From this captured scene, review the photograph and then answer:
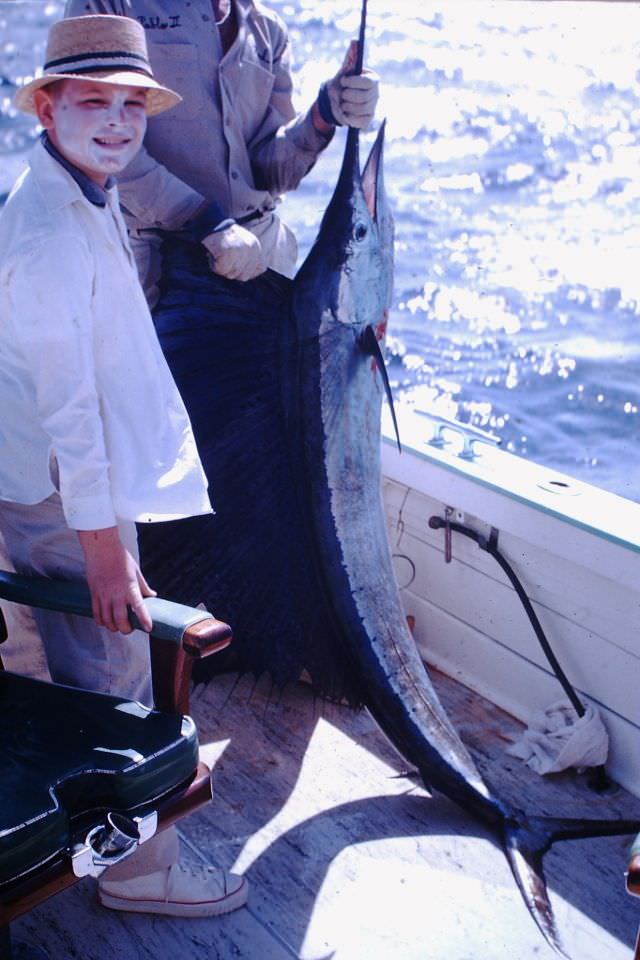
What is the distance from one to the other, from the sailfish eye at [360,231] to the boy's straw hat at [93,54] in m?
0.66

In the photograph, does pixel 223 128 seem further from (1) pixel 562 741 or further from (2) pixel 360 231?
(1) pixel 562 741

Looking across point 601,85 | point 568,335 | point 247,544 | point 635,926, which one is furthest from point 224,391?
point 601,85

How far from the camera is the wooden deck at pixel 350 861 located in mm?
1856

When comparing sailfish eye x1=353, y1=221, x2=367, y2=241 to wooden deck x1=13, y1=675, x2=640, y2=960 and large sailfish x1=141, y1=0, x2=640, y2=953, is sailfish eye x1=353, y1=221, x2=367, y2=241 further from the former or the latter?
wooden deck x1=13, y1=675, x2=640, y2=960

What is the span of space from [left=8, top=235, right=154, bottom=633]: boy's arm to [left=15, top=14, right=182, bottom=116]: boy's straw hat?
0.22 metres

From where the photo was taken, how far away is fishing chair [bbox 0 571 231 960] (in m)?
1.43

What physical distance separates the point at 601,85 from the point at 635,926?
12.3 m

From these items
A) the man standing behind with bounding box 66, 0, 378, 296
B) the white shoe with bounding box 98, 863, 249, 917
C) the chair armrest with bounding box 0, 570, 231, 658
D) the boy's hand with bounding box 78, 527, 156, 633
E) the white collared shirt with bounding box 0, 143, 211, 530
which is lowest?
the white shoe with bounding box 98, 863, 249, 917

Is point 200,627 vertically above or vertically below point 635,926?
above

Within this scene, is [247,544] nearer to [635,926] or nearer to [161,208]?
[161,208]

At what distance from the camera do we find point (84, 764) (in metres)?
1.53

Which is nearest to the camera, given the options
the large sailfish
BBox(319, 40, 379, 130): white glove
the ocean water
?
BBox(319, 40, 379, 130): white glove

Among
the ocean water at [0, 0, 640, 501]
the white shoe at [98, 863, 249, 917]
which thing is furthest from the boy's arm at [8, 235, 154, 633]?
the ocean water at [0, 0, 640, 501]

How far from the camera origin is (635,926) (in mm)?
1932
